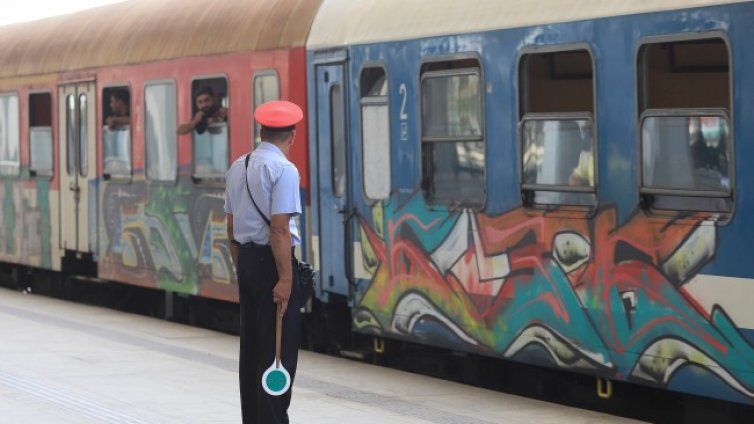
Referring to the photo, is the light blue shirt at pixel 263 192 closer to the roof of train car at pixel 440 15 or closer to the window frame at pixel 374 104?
the roof of train car at pixel 440 15

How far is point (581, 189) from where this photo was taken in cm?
980

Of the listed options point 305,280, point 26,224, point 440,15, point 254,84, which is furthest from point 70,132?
point 305,280

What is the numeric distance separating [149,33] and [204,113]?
5.45ft

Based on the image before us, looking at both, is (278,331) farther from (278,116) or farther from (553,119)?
(553,119)

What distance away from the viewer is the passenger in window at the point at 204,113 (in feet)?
49.4

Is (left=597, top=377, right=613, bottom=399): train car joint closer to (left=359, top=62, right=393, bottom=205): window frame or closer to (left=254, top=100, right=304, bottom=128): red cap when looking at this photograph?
(left=359, top=62, right=393, bottom=205): window frame

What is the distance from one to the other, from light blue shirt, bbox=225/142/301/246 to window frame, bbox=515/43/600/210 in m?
2.38

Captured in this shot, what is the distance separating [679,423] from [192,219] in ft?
20.5

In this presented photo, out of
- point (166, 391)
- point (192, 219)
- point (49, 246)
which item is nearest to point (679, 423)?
point (166, 391)

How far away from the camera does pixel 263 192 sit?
7.82 m

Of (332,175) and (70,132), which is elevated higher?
(70,132)

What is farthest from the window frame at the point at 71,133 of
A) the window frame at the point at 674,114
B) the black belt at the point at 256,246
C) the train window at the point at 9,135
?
the black belt at the point at 256,246

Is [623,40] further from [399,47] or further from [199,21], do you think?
[199,21]

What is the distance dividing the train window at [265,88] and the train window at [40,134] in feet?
18.3
